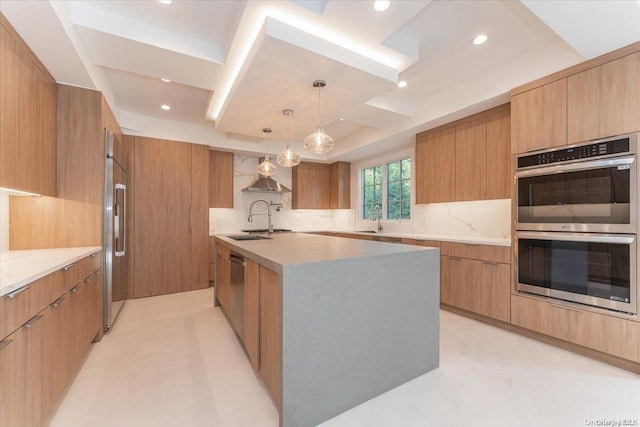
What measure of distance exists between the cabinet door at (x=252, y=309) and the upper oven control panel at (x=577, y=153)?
2694 mm

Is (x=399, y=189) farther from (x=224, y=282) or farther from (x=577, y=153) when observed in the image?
(x=224, y=282)

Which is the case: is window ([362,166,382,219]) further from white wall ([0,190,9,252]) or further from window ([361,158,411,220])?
white wall ([0,190,9,252])

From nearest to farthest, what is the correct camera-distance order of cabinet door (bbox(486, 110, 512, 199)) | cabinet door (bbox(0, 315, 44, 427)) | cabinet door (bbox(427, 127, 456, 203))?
1. cabinet door (bbox(0, 315, 44, 427))
2. cabinet door (bbox(486, 110, 512, 199))
3. cabinet door (bbox(427, 127, 456, 203))

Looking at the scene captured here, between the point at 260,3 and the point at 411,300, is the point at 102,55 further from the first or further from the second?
the point at 411,300

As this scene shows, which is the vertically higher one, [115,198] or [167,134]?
[167,134]

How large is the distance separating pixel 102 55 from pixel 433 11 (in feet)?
9.32

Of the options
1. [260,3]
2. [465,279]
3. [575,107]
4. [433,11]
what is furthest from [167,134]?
[575,107]

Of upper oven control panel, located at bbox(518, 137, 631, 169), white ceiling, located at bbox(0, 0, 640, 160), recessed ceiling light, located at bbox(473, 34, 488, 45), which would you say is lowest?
upper oven control panel, located at bbox(518, 137, 631, 169)

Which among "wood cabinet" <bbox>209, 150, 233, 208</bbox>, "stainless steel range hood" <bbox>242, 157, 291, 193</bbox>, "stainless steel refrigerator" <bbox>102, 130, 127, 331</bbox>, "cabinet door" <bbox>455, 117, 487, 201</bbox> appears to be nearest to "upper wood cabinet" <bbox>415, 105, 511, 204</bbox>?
"cabinet door" <bbox>455, 117, 487, 201</bbox>

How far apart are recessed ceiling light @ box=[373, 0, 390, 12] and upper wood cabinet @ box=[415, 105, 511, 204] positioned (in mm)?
2040

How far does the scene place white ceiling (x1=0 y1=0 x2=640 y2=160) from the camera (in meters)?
1.87

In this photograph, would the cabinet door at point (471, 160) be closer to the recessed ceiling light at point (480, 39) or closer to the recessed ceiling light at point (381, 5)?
the recessed ceiling light at point (480, 39)

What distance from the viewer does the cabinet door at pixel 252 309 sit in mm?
1846

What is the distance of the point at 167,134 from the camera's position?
4301 millimetres
